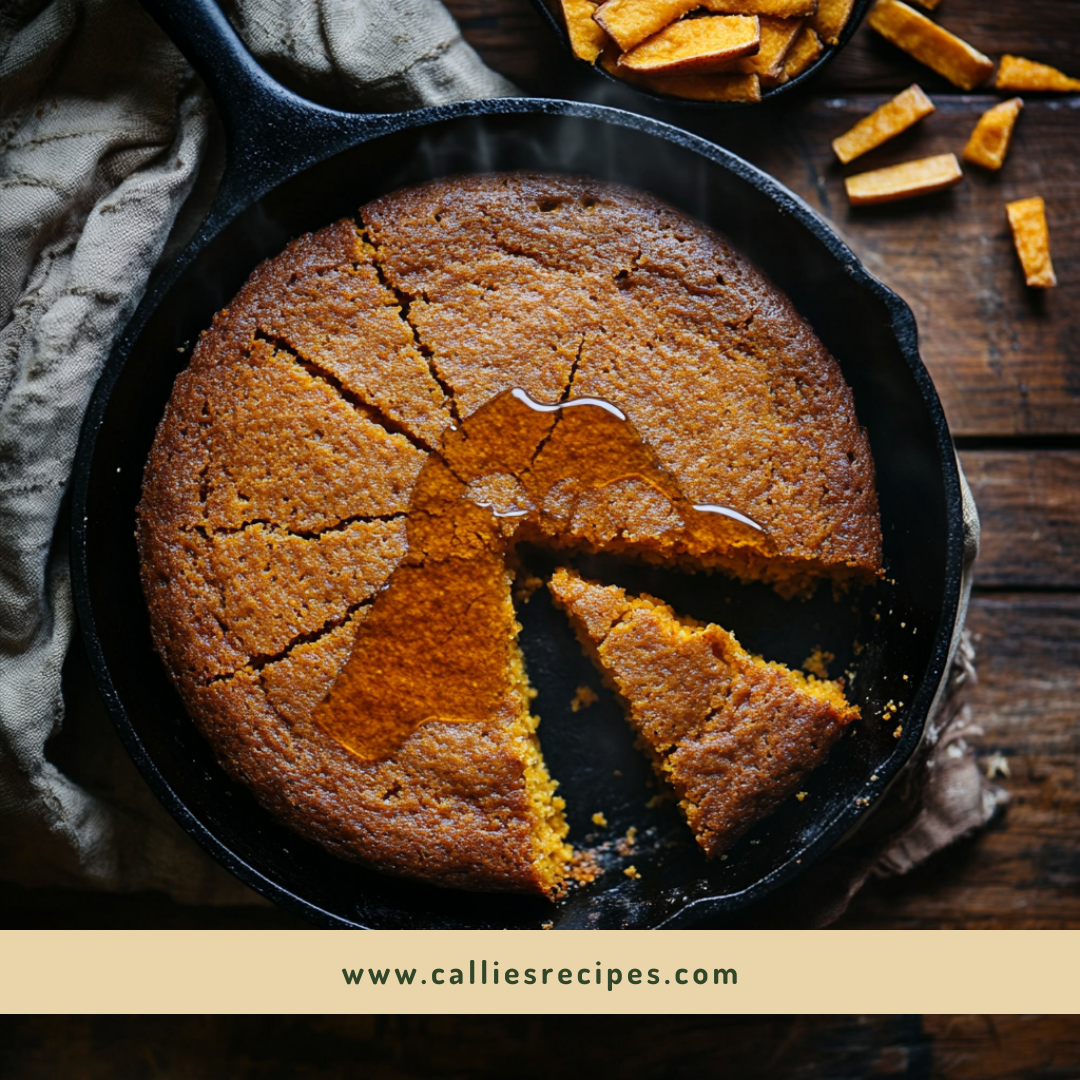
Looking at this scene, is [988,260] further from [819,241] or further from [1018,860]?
[1018,860]

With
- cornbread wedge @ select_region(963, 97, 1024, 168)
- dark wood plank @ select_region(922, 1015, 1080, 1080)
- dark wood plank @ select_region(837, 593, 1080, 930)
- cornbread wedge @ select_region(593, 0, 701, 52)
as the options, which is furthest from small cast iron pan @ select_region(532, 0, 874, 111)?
dark wood plank @ select_region(922, 1015, 1080, 1080)

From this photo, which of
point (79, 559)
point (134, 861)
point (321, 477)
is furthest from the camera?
point (134, 861)

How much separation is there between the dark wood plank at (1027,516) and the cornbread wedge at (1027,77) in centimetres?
125

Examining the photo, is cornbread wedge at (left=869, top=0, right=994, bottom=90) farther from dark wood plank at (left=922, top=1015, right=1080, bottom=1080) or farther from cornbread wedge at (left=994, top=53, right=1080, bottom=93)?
dark wood plank at (left=922, top=1015, right=1080, bottom=1080)

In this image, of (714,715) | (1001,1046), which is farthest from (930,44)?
(1001,1046)

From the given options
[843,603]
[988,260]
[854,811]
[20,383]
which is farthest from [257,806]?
[988,260]

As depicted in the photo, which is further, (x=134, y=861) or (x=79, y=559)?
(x=134, y=861)

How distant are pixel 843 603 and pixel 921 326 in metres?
1.01

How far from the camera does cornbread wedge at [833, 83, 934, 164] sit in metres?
2.93

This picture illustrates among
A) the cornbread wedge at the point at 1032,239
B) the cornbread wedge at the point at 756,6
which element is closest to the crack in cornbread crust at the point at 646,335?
the cornbread wedge at the point at 756,6

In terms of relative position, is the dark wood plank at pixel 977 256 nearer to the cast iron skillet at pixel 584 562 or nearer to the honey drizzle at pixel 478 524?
the cast iron skillet at pixel 584 562

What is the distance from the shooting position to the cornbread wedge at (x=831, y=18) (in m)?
2.72

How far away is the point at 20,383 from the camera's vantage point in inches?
103

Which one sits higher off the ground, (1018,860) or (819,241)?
(819,241)
